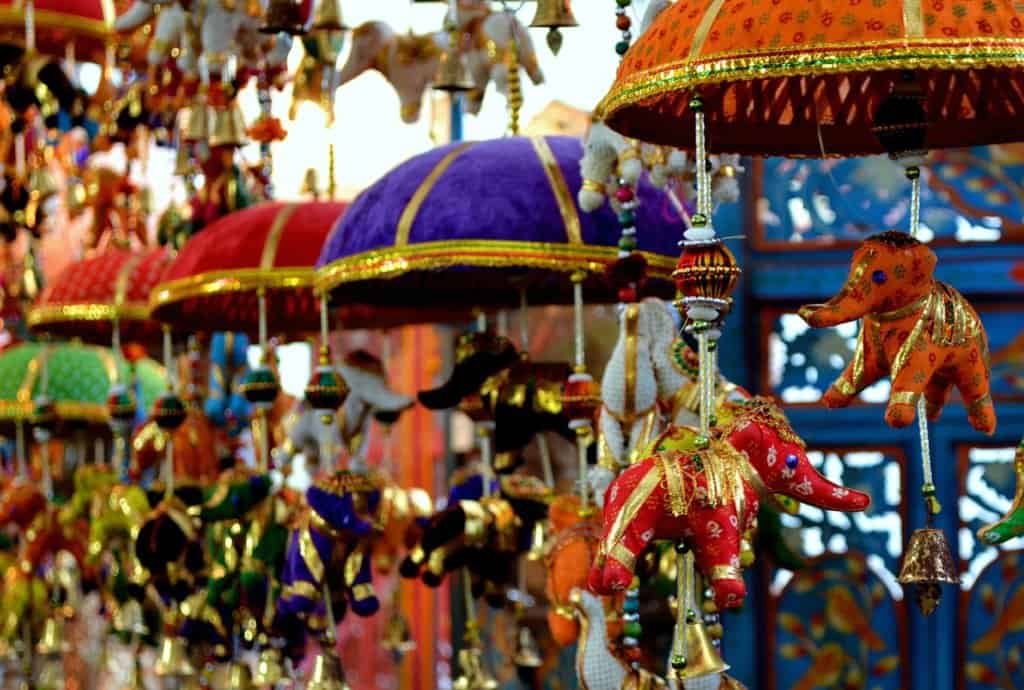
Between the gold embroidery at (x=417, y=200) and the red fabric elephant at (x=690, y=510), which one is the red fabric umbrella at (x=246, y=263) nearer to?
the gold embroidery at (x=417, y=200)

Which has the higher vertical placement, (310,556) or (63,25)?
(63,25)

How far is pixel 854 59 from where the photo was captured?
10.8ft

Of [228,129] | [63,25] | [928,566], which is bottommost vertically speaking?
[928,566]

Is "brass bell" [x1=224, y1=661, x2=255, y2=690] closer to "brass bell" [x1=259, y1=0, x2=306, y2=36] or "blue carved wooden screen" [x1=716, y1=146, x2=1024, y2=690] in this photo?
"blue carved wooden screen" [x1=716, y1=146, x2=1024, y2=690]

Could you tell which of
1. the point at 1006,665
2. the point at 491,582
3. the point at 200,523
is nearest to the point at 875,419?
the point at 1006,665

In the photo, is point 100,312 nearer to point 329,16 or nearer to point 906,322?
point 329,16

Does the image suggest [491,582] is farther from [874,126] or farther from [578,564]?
[874,126]

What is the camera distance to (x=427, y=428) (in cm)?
752

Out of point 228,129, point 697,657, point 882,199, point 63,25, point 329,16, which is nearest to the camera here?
point 697,657

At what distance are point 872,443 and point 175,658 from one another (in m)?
2.00

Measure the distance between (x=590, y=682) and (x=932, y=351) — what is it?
1.05 metres

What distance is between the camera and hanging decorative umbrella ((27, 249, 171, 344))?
20.7 ft

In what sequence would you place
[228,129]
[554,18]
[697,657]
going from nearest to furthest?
[697,657] < [554,18] < [228,129]

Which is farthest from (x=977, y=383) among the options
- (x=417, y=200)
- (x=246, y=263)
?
(x=246, y=263)
